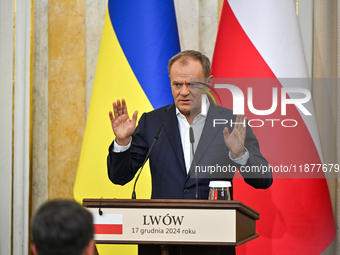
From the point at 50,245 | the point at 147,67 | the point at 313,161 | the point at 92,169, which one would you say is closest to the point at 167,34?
the point at 147,67

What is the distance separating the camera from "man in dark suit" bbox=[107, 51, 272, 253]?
6.19 feet

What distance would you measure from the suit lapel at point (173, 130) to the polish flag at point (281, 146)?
78 cm

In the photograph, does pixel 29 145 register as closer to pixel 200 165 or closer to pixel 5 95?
pixel 5 95

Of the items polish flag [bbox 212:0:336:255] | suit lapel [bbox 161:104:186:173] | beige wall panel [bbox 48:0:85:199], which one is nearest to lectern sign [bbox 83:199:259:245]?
suit lapel [bbox 161:104:186:173]

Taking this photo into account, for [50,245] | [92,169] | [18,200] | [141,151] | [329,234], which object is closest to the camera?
[50,245]

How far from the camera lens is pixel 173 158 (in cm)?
210

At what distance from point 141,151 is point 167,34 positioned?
1280 millimetres

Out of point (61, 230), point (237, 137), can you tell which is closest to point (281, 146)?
point (237, 137)

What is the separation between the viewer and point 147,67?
3.08 metres

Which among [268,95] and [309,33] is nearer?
[268,95]

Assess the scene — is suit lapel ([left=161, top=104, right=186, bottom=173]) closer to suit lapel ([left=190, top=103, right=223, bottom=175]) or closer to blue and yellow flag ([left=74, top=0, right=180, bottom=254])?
suit lapel ([left=190, top=103, right=223, bottom=175])

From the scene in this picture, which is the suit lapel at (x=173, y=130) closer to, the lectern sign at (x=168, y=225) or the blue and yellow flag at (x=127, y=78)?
the lectern sign at (x=168, y=225)

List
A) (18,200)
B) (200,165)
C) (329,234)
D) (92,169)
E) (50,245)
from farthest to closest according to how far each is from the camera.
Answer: (18,200)
(92,169)
(329,234)
(200,165)
(50,245)

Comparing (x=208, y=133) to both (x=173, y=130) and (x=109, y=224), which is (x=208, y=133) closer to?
(x=173, y=130)
